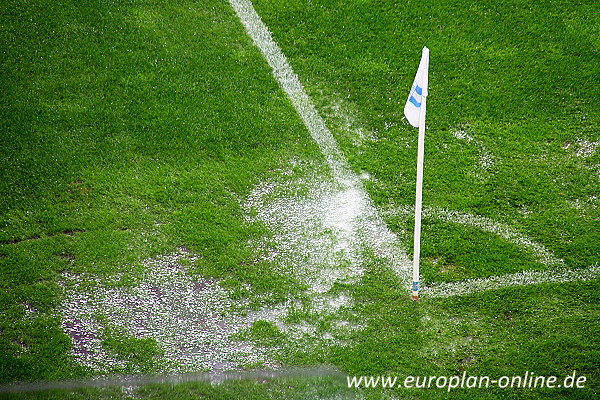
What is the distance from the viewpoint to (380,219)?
6762 millimetres

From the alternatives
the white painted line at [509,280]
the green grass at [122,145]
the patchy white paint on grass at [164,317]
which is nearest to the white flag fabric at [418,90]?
the white painted line at [509,280]

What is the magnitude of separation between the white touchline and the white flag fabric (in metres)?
1.32

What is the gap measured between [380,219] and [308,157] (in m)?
1.10

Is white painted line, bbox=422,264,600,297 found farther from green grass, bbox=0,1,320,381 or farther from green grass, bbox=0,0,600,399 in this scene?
green grass, bbox=0,1,320,381

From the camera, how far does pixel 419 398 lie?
536 centimetres

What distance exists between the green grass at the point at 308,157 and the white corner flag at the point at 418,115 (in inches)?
14.7

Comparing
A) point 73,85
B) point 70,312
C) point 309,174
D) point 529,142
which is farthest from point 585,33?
point 70,312

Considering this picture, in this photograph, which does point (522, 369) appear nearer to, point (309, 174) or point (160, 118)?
point (309, 174)

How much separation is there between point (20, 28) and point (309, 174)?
426 centimetres

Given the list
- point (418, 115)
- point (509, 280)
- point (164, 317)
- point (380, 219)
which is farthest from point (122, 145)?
point (509, 280)

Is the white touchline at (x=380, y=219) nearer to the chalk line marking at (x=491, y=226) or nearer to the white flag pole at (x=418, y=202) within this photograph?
the chalk line marking at (x=491, y=226)

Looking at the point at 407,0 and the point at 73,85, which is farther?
the point at 407,0

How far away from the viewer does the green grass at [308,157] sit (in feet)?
18.8

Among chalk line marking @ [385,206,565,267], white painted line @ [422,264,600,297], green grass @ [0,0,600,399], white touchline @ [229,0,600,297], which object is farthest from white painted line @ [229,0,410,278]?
white painted line @ [422,264,600,297]
